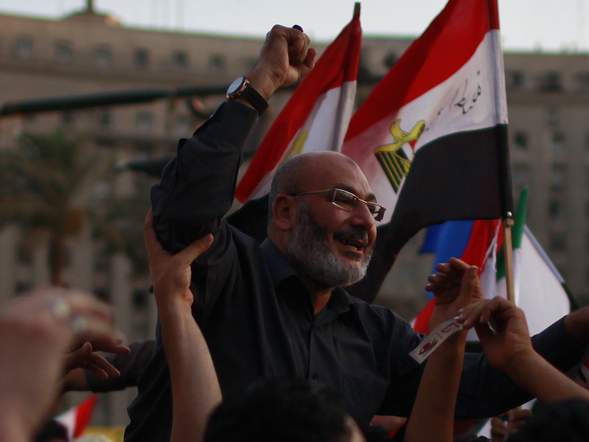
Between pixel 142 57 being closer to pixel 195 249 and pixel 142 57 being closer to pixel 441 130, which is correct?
pixel 441 130

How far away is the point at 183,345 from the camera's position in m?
3.36

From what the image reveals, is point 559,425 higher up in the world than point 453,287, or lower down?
lower down

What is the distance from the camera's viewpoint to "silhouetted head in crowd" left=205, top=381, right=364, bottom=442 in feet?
7.84

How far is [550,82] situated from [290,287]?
69.9 metres

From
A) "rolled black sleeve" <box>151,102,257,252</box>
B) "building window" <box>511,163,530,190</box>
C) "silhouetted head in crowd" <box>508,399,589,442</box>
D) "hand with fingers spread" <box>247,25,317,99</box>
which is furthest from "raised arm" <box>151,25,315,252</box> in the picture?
"building window" <box>511,163,530,190</box>

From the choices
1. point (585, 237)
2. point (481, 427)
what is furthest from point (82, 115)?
point (481, 427)

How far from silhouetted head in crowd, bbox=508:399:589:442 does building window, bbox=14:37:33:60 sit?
214 feet

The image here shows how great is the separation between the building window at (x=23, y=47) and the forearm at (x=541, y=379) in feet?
211

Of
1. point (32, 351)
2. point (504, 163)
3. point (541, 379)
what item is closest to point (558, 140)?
point (504, 163)

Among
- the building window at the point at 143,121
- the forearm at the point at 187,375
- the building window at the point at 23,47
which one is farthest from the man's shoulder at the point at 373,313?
the building window at the point at 23,47

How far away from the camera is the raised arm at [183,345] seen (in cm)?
328

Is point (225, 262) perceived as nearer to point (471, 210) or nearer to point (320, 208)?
point (320, 208)

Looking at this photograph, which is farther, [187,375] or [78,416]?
[78,416]

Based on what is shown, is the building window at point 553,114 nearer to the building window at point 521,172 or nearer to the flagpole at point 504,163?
the building window at point 521,172
